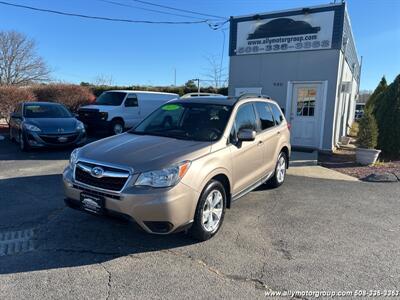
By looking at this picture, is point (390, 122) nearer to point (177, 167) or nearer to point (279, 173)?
point (279, 173)

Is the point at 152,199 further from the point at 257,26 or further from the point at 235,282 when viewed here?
the point at 257,26

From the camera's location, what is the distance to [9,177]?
22.9 feet

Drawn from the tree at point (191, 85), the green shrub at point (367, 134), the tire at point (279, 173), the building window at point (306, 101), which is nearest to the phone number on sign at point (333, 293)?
the tire at point (279, 173)

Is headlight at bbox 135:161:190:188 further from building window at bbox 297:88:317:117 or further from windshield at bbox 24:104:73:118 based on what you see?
building window at bbox 297:88:317:117

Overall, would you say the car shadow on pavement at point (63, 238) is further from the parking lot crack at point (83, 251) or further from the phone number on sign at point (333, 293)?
the phone number on sign at point (333, 293)

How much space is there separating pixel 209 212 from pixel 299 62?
9.18 meters

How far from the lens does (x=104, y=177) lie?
3.78 meters

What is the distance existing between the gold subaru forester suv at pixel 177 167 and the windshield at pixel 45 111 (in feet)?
21.5

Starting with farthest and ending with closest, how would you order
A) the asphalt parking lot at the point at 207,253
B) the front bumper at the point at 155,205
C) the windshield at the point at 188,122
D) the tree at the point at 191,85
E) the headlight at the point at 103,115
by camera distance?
the tree at the point at 191,85 → the headlight at the point at 103,115 → the windshield at the point at 188,122 → the front bumper at the point at 155,205 → the asphalt parking lot at the point at 207,253

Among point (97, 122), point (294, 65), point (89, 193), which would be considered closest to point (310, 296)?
point (89, 193)

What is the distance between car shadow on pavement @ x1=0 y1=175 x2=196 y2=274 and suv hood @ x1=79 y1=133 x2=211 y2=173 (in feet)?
2.17

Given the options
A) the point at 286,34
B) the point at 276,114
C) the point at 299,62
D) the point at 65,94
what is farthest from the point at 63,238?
the point at 65,94

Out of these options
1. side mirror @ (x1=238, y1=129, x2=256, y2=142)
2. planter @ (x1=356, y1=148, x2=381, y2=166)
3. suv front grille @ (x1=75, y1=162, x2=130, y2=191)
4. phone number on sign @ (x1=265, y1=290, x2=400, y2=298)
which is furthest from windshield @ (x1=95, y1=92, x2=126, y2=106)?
phone number on sign @ (x1=265, y1=290, x2=400, y2=298)

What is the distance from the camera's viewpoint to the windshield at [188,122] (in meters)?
4.70
